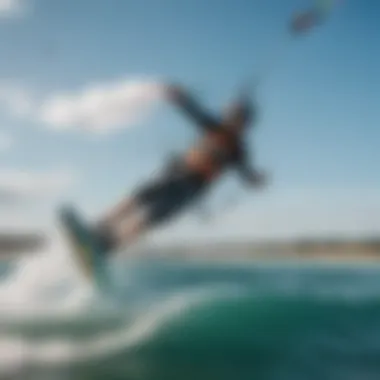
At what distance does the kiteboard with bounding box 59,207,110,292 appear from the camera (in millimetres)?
2230

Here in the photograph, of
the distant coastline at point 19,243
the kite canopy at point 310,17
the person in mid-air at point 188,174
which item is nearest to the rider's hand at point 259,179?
the person in mid-air at point 188,174

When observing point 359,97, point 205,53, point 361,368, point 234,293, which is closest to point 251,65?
point 205,53

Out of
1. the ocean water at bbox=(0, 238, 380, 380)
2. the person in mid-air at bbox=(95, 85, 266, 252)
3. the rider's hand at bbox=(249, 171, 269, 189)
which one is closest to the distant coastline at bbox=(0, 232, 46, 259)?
the ocean water at bbox=(0, 238, 380, 380)

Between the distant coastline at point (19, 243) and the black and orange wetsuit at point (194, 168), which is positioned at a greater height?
the black and orange wetsuit at point (194, 168)

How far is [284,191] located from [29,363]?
894 millimetres

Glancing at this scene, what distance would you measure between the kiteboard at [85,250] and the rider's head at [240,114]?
512 mm

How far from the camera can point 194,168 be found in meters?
2.26

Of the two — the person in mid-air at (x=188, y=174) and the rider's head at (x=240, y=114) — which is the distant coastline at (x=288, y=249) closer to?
the person in mid-air at (x=188, y=174)

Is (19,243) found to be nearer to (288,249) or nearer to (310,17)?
(288,249)

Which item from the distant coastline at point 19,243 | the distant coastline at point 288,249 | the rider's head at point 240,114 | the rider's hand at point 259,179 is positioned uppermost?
the rider's head at point 240,114

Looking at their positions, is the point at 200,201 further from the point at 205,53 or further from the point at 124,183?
the point at 205,53

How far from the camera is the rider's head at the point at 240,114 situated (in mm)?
2271

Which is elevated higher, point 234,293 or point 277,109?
point 277,109

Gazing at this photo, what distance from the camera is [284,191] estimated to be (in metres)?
2.30
